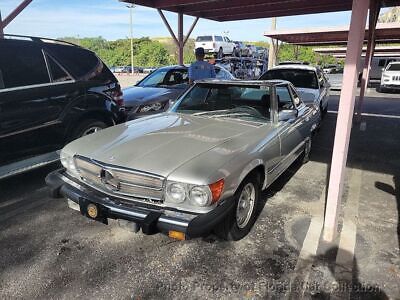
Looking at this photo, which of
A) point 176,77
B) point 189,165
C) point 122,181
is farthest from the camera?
point 176,77

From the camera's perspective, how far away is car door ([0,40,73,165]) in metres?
3.98

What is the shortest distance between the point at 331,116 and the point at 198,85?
7675 millimetres

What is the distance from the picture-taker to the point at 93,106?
16.4ft

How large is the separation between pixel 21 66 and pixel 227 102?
2708 millimetres

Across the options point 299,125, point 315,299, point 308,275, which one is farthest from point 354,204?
point 315,299

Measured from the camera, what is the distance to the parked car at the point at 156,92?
670 centimetres

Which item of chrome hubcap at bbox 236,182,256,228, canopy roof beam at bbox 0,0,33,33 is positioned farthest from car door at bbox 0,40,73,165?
canopy roof beam at bbox 0,0,33,33

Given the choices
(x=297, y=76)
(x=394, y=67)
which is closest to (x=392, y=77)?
(x=394, y=67)

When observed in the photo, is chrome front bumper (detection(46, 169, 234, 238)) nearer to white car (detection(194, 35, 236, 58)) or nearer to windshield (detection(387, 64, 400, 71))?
windshield (detection(387, 64, 400, 71))

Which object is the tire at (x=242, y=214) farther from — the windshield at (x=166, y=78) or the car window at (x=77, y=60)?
the windshield at (x=166, y=78)

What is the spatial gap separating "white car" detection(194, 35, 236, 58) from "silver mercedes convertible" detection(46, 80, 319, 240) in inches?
795

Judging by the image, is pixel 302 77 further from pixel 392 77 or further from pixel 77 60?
pixel 392 77

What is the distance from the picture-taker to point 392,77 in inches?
722

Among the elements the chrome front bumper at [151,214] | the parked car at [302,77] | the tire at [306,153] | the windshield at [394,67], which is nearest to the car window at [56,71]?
the chrome front bumper at [151,214]
